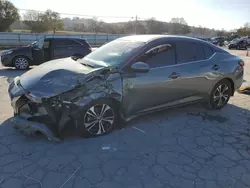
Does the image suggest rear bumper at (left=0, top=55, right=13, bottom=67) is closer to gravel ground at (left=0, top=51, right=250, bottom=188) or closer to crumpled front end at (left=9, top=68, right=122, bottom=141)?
gravel ground at (left=0, top=51, right=250, bottom=188)

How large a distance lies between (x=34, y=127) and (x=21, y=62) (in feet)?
24.7

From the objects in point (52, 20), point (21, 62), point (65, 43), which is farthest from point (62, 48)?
point (52, 20)

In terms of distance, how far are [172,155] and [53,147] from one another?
5.66 ft

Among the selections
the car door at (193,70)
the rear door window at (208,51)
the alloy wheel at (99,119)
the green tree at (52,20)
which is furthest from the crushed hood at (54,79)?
the green tree at (52,20)

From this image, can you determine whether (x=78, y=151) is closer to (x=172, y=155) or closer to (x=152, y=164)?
(x=152, y=164)

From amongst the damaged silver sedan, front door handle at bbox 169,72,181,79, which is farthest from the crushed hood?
front door handle at bbox 169,72,181,79

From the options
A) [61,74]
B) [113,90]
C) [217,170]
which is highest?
[61,74]

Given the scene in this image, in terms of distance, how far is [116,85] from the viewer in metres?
3.28

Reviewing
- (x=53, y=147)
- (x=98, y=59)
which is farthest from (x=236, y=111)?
(x=53, y=147)

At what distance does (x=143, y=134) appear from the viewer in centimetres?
355

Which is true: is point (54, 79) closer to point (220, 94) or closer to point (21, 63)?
point (220, 94)

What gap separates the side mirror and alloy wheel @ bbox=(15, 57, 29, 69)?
774 centimetres

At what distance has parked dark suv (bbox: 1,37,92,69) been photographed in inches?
364

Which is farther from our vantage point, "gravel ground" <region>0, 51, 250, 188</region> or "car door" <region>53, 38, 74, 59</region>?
"car door" <region>53, 38, 74, 59</region>
